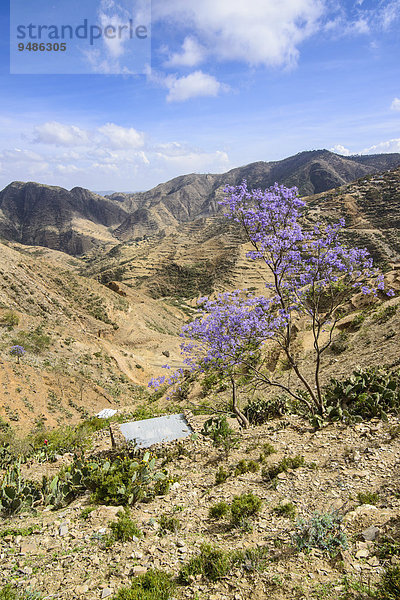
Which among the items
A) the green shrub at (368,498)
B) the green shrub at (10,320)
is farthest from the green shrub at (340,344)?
the green shrub at (10,320)

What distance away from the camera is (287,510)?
19.2 feet

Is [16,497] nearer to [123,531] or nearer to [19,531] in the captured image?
[19,531]

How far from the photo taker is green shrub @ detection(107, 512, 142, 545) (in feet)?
18.7

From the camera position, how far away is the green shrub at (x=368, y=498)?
551 centimetres

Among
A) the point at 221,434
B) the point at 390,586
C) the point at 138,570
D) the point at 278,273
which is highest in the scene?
the point at 278,273

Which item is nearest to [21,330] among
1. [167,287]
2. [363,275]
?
[363,275]

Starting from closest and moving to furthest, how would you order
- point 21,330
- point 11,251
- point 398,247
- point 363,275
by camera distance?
point 363,275, point 21,330, point 11,251, point 398,247

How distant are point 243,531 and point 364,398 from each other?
5.02m

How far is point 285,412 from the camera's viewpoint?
1069 centimetres

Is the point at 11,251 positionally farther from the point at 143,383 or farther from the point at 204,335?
the point at 204,335

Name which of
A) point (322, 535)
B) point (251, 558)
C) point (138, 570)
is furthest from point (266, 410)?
point (138, 570)

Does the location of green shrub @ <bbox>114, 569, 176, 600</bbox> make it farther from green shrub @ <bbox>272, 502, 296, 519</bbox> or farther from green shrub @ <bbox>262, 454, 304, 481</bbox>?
green shrub @ <bbox>262, 454, 304, 481</bbox>

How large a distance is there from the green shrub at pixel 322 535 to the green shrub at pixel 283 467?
1906 millimetres

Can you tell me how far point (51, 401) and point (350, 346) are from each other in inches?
698
